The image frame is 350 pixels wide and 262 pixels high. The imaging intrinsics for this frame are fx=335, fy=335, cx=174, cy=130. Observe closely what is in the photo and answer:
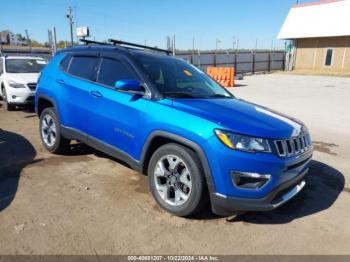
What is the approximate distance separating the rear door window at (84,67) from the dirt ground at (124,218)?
139 centimetres

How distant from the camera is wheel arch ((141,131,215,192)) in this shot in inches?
131

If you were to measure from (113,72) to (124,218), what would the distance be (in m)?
2.00

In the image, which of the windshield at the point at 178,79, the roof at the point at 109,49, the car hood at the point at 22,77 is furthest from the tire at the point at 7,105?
the windshield at the point at 178,79

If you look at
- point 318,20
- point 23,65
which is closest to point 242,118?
point 23,65

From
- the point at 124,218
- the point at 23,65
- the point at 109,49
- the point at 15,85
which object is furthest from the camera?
the point at 23,65

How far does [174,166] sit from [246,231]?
40.0 inches

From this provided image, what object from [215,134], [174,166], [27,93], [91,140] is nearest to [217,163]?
[215,134]

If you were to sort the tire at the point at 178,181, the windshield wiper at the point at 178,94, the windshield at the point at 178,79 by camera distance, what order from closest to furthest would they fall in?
the tire at the point at 178,181
the windshield wiper at the point at 178,94
the windshield at the point at 178,79

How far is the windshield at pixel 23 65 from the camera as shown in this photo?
34.5 ft

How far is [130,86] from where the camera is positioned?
12.9 feet

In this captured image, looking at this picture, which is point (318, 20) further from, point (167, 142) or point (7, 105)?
point (167, 142)

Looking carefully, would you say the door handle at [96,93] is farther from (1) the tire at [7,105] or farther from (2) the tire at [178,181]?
(1) the tire at [7,105]

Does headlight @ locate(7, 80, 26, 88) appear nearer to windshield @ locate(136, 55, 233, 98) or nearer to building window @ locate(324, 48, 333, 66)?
windshield @ locate(136, 55, 233, 98)

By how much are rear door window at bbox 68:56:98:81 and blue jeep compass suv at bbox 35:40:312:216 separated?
2cm
